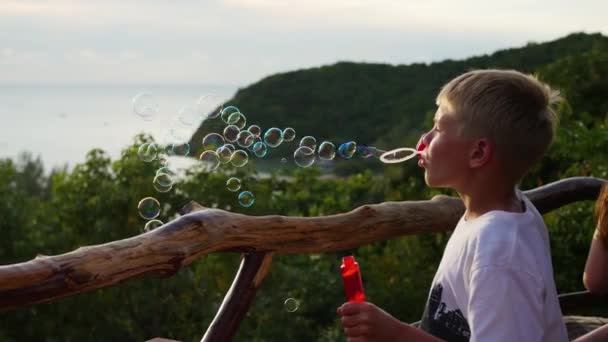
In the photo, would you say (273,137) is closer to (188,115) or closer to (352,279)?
(188,115)

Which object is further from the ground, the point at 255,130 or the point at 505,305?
the point at 255,130

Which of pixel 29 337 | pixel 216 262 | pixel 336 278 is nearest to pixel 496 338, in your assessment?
pixel 216 262

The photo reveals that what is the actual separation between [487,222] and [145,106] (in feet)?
6.44

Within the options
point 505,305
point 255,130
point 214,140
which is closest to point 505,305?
point 505,305

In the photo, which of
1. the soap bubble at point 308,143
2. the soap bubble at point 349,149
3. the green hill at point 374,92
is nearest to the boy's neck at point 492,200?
the soap bubble at point 349,149

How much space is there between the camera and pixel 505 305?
1508 millimetres

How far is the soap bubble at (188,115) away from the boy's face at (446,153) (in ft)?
5.50

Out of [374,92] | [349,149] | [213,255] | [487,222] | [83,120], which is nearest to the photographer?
[487,222]

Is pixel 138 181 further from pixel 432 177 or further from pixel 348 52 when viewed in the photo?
pixel 348 52

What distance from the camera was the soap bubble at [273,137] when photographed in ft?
10.8

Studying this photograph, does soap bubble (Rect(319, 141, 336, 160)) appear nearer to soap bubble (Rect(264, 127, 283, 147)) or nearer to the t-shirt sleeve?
soap bubble (Rect(264, 127, 283, 147))

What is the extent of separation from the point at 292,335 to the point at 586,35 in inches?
262

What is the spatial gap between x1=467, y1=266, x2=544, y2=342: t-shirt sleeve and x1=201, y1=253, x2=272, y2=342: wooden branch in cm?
59

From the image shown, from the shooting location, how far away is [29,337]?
5.16 metres
